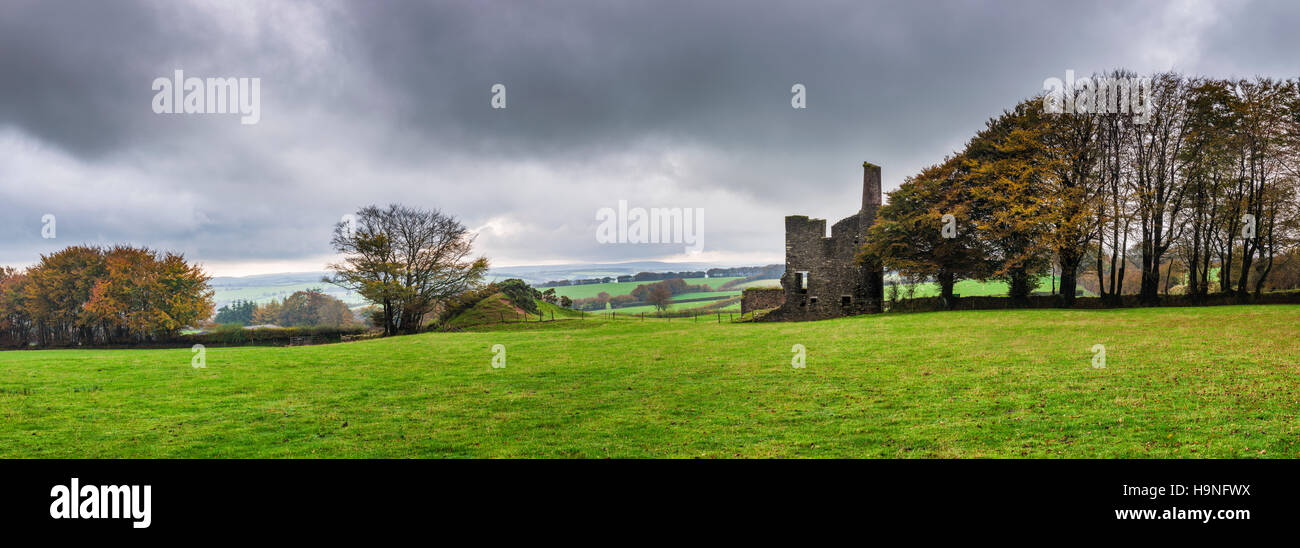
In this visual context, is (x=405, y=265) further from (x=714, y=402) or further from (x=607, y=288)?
(x=607, y=288)

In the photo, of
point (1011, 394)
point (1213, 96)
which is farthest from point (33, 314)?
point (1213, 96)

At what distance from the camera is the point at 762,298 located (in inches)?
2175

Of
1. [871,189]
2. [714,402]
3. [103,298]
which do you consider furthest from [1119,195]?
[103,298]

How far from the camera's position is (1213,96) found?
116 ft

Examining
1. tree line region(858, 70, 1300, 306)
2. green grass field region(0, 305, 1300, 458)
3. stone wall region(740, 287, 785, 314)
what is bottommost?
green grass field region(0, 305, 1300, 458)

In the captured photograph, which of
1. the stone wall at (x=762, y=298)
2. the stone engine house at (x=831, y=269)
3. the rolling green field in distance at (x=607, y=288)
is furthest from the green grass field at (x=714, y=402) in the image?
the rolling green field in distance at (x=607, y=288)

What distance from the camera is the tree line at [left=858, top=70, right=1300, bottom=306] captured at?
1366 inches

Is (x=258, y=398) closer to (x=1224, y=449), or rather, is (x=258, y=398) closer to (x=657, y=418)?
(x=657, y=418)

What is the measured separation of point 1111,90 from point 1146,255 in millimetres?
12015

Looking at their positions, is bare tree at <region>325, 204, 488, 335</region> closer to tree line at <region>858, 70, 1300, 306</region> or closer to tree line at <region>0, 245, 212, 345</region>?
tree line at <region>0, 245, 212, 345</region>

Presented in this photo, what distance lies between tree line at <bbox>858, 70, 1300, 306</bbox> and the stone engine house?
322 cm

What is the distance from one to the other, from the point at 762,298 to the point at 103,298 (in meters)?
68.0

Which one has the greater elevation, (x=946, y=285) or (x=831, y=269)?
(x=831, y=269)

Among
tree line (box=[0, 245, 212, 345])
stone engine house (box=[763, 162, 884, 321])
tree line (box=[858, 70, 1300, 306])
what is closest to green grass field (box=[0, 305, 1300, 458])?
tree line (box=[858, 70, 1300, 306])
